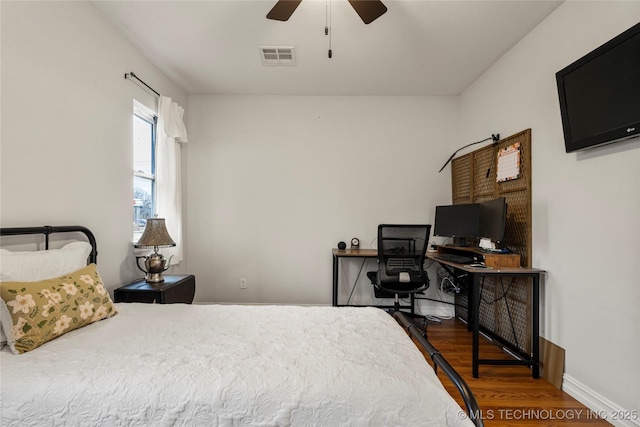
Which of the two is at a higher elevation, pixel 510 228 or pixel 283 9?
pixel 283 9

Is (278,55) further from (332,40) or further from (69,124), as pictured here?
(69,124)

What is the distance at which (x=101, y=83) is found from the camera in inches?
84.3

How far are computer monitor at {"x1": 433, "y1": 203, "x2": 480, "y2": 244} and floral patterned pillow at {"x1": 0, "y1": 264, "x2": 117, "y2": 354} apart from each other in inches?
115

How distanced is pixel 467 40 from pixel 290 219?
2.56 m

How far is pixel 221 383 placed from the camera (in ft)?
3.12

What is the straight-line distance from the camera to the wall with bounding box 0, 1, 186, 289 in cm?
155

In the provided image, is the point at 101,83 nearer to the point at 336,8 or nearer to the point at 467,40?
the point at 336,8

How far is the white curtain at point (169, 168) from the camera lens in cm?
285

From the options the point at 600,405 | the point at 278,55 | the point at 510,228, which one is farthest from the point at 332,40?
the point at 600,405

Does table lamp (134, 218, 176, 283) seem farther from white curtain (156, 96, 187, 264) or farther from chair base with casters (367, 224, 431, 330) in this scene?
chair base with casters (367, 224, 431, 330)

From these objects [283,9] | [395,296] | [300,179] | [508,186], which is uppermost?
[283,9]

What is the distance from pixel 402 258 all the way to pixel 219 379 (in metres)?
2.18

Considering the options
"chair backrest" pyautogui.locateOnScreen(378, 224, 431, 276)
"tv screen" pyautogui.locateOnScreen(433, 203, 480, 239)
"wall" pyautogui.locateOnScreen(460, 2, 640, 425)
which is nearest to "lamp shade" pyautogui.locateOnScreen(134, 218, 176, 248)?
"chair backrest" pyautogui.locateOnScreen(378, 224, 431, 276)

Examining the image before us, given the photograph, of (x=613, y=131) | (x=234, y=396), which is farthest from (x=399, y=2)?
(x=234, y=396)
